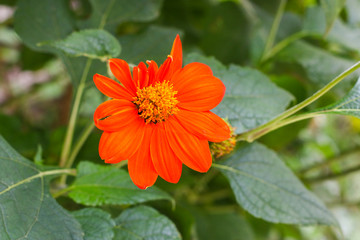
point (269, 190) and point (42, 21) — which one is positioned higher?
point (42, 21)

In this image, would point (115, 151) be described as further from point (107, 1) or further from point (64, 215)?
point (107, 1)

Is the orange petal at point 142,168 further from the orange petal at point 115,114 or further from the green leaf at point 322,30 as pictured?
the green leaf at point 322,30

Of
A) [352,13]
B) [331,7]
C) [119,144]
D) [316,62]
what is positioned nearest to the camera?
[119,144]

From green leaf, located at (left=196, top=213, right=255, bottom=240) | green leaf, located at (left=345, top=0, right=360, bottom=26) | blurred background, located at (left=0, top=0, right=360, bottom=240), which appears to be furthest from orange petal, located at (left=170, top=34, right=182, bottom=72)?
green leaf, located at (left=345, top=0, right=360, bottom=26)

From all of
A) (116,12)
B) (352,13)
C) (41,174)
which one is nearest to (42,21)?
(116,12)

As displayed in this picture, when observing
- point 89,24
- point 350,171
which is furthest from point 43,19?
point 350,171

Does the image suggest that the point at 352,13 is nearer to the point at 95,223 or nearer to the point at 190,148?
the point at 190,148
